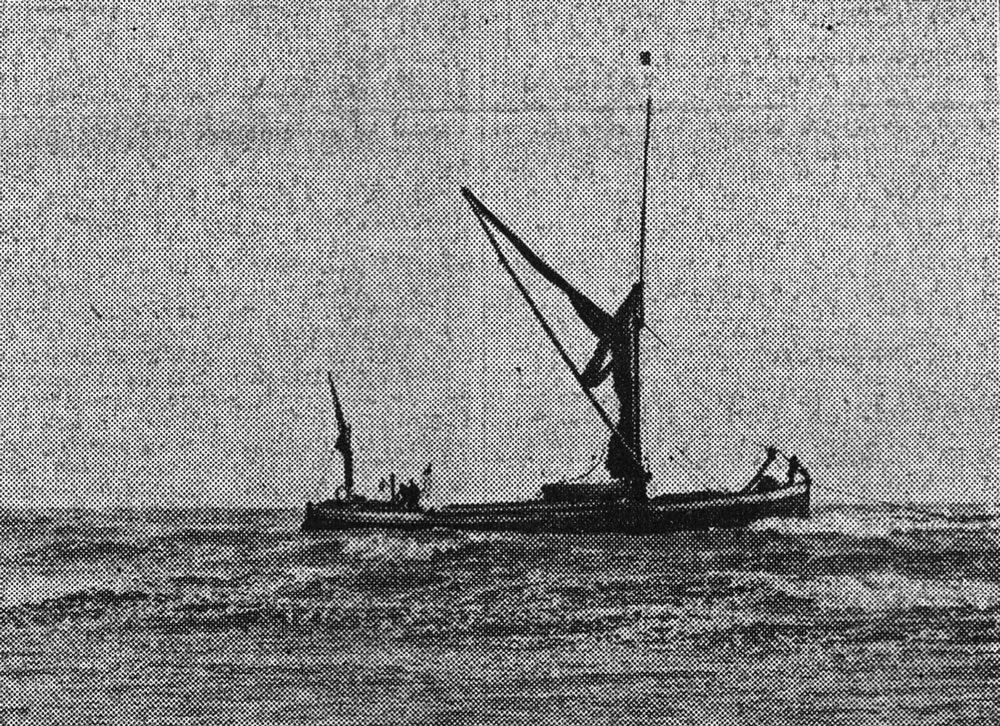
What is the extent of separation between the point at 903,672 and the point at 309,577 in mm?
19652

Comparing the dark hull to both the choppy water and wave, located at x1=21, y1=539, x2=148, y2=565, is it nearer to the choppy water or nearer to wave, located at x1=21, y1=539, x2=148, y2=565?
wave, located at x1=21, y1=539, x2=148, y2=565

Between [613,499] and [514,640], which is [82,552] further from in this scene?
[514,640]

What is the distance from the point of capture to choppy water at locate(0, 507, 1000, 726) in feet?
44.9

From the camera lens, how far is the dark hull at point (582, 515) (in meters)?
52.6

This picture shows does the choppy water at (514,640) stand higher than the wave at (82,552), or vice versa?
the choppy water at (514,640)

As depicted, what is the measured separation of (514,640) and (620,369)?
111 ft

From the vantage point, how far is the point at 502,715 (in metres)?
13.2

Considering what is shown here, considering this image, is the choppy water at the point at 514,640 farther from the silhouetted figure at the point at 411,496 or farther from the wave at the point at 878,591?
the silhouetted figure at the point at 411,496

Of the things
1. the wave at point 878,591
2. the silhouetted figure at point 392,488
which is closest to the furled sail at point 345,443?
the silhouetted figure at point 392,488

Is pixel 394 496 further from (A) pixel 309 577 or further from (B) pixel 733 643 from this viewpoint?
(B) pixel 733 643

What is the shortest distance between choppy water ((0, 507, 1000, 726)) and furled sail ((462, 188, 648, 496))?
13654 mm

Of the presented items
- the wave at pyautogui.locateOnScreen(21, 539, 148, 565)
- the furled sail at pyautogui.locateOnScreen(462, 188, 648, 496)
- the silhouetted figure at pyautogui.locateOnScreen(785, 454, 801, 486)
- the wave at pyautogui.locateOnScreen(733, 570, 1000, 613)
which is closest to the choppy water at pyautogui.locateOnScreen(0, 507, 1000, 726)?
the wave at pyautogui.locateOnScreen(733, 570, 1000, 613)

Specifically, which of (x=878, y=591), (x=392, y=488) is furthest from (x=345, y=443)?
(x=878, y=591)

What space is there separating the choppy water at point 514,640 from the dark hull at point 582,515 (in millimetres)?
14184
